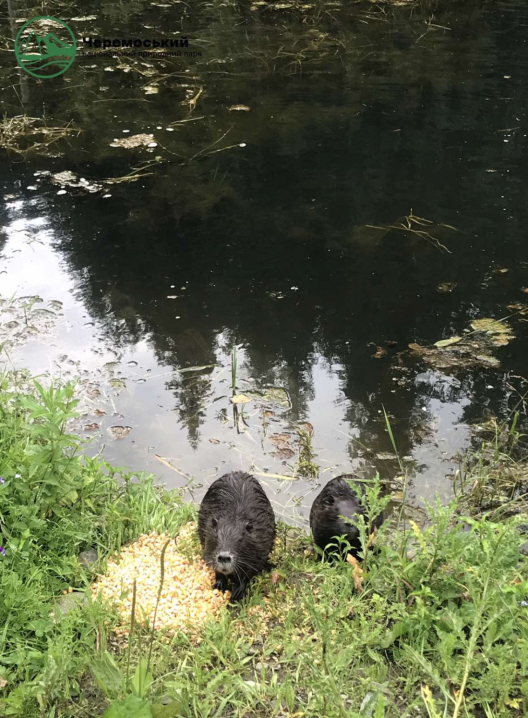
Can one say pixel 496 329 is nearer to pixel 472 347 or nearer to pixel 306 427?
pixel 472 347

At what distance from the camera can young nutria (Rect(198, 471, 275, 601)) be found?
3.57 meters

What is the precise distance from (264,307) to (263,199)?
196cm

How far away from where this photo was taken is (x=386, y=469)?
187 inches

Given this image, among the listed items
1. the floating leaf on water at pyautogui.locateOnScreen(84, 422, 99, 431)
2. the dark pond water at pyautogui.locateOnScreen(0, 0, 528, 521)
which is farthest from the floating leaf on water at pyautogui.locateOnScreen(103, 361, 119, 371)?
the floating leaf on water at pyautogui.locateOnScreen(84, 422, 99, 431)

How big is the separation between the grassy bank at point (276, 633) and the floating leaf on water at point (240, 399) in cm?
→ 160

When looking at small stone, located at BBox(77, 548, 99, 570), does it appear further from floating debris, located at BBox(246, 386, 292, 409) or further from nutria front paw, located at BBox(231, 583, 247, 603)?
floating debris, located at BBox(246, 386, 292, 409)

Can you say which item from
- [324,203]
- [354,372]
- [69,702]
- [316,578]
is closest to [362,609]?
[316,578]

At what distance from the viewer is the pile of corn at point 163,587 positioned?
3.32 meters

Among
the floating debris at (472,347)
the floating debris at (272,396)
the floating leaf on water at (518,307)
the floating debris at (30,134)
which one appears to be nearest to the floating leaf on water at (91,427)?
the floating debris at (272,396)

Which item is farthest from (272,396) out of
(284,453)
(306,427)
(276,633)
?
(276,633)

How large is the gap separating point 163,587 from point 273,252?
4.04 metres

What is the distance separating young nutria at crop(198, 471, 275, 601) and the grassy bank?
0.13 m

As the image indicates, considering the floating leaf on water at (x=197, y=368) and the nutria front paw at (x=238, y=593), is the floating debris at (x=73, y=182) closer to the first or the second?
the floating leaf on water at (x=197, y=368)

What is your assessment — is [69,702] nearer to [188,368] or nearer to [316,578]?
[316,578]
